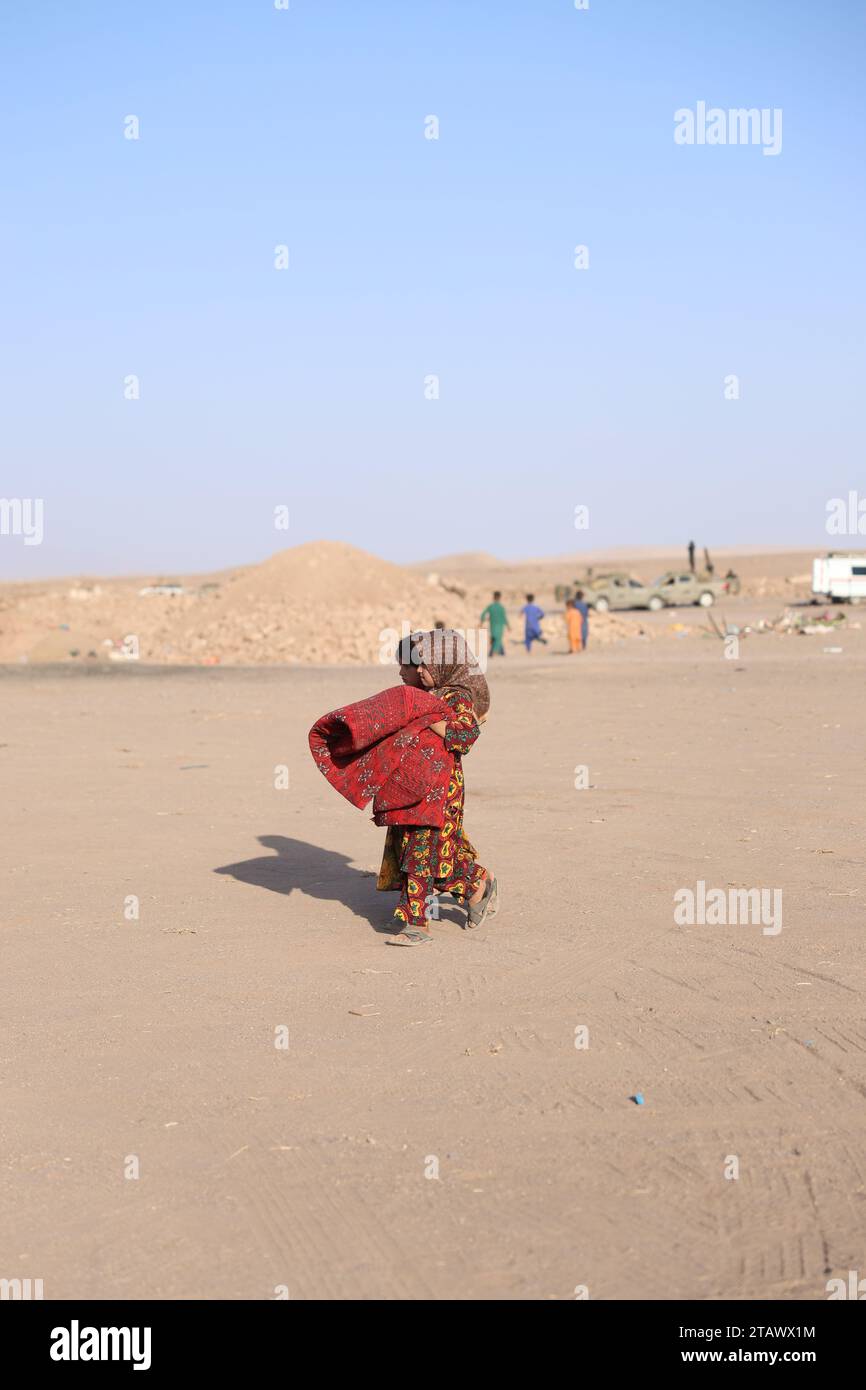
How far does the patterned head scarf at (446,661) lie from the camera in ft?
24.3

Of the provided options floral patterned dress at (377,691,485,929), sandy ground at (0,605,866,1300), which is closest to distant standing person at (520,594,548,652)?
sandy ground at (0,605,866,1300)

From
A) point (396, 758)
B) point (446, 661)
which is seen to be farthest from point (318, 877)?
point (446, 661)

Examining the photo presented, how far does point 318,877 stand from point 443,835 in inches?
75.5

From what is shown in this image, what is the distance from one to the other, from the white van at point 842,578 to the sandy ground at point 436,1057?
43.3 m

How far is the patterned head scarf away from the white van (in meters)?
48.3

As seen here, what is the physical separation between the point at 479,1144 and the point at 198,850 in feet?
18.4

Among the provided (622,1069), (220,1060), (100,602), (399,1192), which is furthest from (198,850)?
(100,602)

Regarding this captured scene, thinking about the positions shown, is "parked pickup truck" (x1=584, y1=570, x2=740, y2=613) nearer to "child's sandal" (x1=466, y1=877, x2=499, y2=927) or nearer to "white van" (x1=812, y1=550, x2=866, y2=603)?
"white van" (x1=812, y1=550, x2=866, y2=603)

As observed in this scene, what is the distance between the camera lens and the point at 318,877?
8961mm

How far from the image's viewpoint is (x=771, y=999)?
6039mm

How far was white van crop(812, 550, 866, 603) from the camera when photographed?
53.1 meters

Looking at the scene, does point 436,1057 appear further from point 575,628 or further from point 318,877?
point 575,628

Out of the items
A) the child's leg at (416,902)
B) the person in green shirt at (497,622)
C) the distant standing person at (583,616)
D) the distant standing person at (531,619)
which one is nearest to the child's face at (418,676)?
the child's leg at (416,902)

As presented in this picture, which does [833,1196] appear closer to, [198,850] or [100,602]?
[198,850]
